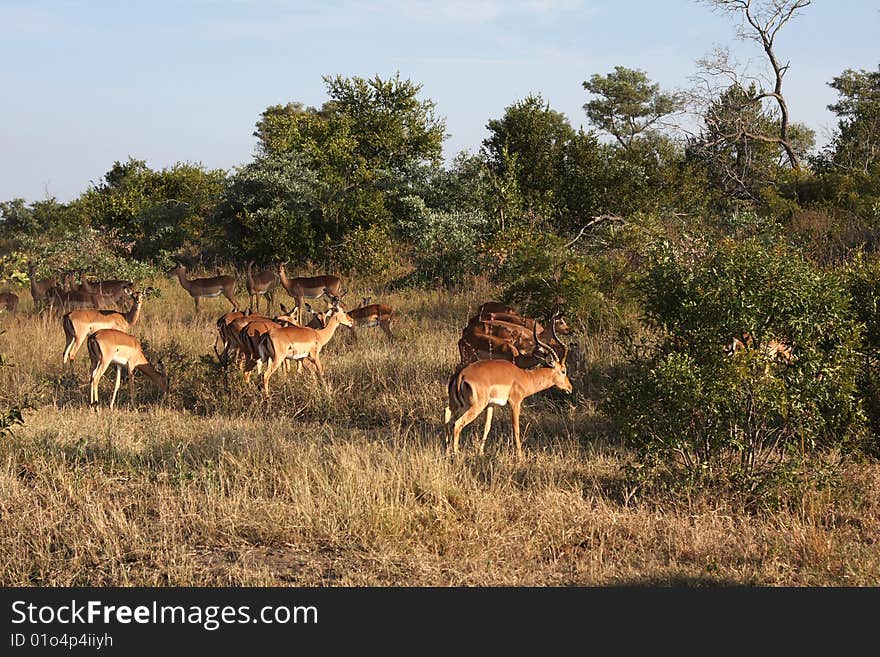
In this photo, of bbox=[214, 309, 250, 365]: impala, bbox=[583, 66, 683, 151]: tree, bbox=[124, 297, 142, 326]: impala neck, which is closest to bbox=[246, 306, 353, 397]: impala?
bbox=[214, 309, 250, 365]: impala

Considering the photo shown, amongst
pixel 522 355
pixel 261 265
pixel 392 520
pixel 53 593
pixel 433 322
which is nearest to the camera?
pixel 53 593

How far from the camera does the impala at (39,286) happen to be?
1850 centimetres

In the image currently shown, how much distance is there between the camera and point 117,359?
1141 cm

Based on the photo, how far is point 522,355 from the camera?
10.4m

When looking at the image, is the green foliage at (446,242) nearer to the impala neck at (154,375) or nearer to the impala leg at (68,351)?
the impala leg at (68,351)

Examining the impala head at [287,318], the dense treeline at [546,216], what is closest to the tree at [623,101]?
the dense treeline at [546,216]

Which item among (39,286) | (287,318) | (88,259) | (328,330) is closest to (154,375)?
(328,330)

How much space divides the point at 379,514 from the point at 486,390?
2394 millimetres

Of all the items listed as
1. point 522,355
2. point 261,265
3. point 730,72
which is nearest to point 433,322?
point 522,355

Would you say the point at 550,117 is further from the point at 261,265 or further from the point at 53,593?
the point at 53,593

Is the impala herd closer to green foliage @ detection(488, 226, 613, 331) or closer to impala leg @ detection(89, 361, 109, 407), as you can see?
impala leg @ detection(89, 361, 109, 407)

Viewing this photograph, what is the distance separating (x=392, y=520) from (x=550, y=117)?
1855 cm

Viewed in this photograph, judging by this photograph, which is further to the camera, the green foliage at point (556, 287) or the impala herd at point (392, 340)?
the green foliage at point (556, 287)

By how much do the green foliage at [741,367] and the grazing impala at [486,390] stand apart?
4.53 ft
